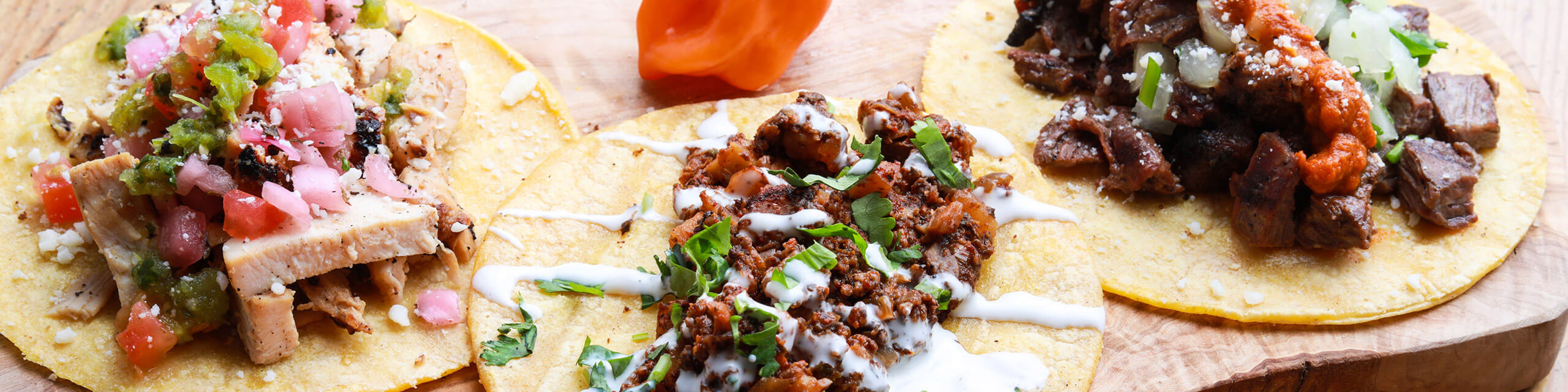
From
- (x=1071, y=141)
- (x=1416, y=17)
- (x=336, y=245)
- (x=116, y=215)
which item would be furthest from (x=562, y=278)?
(x=1416, y=17)

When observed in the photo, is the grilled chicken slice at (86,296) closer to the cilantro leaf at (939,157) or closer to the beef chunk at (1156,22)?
the cilantro leaf at (939,157)

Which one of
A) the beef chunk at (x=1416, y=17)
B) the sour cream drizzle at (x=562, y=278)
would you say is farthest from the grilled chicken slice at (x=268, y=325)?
the beef chunk at (x=1416, y=17)

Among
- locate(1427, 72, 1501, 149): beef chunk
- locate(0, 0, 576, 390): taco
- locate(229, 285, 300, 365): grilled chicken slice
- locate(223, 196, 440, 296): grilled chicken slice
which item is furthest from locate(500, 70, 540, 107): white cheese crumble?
locate(1427, 72, 1501, 149): beef chunk

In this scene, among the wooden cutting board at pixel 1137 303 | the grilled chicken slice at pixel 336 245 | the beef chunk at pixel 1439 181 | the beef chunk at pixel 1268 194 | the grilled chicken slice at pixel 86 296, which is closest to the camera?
the grilled chicken slice at pixel 336 245

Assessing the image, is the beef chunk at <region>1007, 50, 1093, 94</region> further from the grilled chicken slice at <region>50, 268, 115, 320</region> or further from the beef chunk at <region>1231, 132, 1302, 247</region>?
the grilled chicken slice at <region>50, 268, 115, 320</region>

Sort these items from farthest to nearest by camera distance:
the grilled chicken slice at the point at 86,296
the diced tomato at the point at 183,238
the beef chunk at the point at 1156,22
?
the beef chunk at the point at 1156,22, the grilled chicken slice at the point at 86,296, the diced tomato at the point at 183,238

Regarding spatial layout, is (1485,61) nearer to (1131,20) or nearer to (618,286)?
(1131,20)

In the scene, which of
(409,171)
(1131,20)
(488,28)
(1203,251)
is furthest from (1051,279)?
(488,28)
